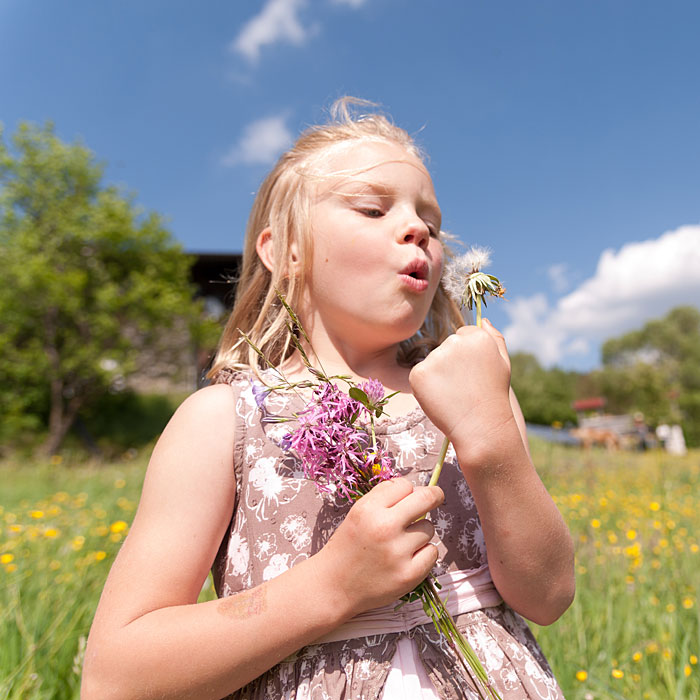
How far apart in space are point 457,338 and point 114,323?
11741 millimetres

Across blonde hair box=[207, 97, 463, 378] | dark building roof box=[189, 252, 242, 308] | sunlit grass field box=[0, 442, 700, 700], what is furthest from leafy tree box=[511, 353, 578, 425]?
blonde hair box=[207, 97, 463, 378]

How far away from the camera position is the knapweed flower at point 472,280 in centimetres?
100

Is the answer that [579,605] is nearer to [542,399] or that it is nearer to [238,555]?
[238,555]

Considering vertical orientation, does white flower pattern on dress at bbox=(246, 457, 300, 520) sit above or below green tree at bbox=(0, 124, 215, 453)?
below

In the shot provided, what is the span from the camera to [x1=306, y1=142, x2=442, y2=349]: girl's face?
4.23 feet

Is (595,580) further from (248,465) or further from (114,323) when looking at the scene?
(114,323)

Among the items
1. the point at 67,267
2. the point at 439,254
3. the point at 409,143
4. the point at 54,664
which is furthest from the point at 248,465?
the point at 67,267

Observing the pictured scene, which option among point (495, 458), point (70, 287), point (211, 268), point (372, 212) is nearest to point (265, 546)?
point (495, 458)

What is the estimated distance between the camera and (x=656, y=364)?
50.9 metres

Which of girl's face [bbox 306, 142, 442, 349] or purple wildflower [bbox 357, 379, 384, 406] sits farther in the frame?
girl's face [bbox 306, 142, 442, 349]

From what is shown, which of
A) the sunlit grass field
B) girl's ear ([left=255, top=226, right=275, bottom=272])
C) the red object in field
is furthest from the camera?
the red object in field

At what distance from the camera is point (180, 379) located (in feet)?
45.9

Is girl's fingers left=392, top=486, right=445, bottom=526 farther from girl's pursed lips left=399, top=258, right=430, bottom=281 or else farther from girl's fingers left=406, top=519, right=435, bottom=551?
girl's pursed lips left=399, top=258, right=430, bottom=281

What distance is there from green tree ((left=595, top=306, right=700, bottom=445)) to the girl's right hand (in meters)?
32.2
